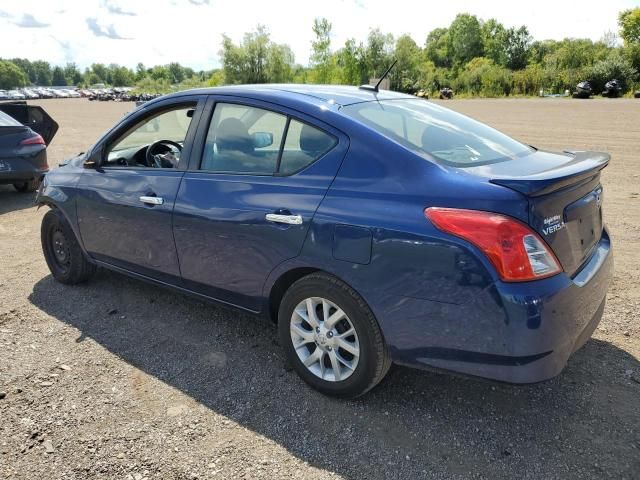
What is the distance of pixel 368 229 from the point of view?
8.50ft

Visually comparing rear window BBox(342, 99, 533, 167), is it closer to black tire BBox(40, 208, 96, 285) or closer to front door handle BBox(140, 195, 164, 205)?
front door handle BBox(140, 195, 164, 205)

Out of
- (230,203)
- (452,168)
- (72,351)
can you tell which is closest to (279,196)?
(230,203)

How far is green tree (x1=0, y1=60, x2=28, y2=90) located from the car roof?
169527 mm

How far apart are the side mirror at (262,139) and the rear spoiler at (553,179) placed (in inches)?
53.7

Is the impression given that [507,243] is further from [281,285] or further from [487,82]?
[487,82]

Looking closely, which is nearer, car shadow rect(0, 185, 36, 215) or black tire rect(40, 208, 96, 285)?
black tire rect(40, 208, 96, 285)

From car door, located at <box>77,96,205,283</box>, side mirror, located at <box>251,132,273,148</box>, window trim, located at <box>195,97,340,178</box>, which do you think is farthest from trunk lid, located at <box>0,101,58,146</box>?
side mirror, located at <box>251,132,273,148</box>

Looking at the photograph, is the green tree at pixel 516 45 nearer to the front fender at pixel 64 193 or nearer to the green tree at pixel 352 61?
the green tree at pixel 352 61

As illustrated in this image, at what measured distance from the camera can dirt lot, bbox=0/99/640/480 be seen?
8.30 feet

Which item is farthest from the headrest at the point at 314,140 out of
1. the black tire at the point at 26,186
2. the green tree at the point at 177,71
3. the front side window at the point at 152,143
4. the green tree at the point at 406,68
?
the green tree at the point at 177,71

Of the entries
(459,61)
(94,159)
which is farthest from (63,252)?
(459,61)

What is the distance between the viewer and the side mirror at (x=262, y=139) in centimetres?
320

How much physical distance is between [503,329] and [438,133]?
131cm

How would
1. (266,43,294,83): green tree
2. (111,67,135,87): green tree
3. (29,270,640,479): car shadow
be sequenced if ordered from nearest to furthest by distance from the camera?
(29,270,640,479): car shadow, (266,43,294,83): green tree, (111,67,135,87): green tree
